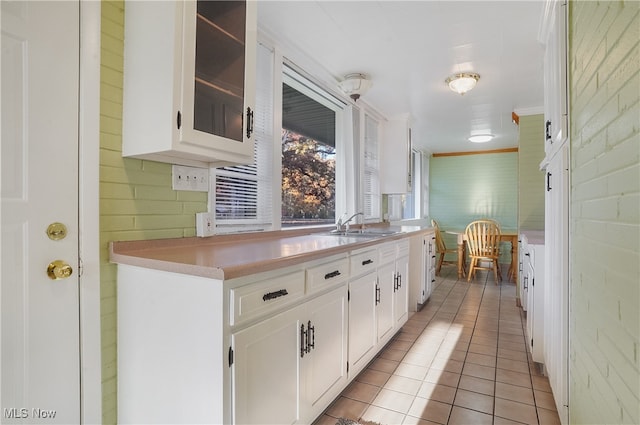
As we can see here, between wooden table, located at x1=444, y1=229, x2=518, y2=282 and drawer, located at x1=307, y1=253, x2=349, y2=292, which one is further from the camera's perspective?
wooden table, located at x1=444, y1=229, x2=518, y2=282

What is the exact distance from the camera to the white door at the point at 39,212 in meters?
1.11

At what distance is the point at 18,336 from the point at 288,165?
6.61 ft

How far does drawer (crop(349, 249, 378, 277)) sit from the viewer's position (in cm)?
193

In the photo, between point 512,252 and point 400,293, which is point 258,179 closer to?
point 400,293

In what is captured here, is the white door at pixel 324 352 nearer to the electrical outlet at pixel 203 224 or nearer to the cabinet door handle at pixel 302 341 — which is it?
the cabinet door handle at pixel 302 341

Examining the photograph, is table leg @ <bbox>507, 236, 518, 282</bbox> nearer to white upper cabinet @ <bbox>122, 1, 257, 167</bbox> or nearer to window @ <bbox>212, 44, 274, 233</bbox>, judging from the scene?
window @ <bbox>212, 44, 274, 233</bbox>

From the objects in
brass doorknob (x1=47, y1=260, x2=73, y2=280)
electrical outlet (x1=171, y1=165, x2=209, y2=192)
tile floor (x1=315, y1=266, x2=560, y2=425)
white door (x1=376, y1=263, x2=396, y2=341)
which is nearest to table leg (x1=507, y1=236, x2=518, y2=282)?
tile floor (x1=315, y1=266, x2=560, y2=425)

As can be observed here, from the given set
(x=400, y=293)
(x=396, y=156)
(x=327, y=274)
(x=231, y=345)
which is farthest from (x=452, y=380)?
(x=396, y=156)

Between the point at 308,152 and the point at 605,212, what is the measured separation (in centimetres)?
237

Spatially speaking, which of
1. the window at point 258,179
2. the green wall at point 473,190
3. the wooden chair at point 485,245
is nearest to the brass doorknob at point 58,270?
the window at point 258,179

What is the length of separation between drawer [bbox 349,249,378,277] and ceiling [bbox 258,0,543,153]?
1.49 m

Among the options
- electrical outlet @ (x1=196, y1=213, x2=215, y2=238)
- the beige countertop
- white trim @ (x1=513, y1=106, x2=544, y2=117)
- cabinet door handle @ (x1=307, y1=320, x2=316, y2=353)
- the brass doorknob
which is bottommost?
cabinet door handle @ (x1=307, y1=320, x2=316, y2=353)

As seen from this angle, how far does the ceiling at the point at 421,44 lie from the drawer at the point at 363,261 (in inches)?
58.7

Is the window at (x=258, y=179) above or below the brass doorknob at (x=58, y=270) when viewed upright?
above
